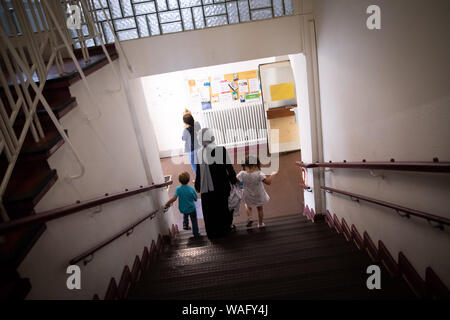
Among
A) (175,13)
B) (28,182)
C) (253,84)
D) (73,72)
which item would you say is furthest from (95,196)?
(253,84)

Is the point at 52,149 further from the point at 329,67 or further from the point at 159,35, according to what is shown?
the point at 329,67

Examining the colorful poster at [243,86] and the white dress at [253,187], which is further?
the colorful poster at [243,86]

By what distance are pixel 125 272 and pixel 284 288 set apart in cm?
143

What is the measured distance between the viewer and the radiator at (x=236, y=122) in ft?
25.0

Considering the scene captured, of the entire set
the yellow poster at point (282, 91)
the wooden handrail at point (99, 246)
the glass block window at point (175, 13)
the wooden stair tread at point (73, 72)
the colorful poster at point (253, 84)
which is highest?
the glass block window at point (175, 13)

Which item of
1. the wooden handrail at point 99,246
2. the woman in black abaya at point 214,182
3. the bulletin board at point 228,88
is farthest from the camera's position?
the bulletin board at point 228,88

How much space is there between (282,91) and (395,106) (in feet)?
16.6

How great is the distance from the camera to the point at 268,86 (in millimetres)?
6762

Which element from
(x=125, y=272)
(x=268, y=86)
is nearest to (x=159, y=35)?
(x=125, y=272)

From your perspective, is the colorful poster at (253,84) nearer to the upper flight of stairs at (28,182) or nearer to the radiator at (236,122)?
the radiator at (236,122)

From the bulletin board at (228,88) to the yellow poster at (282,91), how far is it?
0.76m

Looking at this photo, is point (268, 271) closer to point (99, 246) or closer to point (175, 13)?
point (99, 246)

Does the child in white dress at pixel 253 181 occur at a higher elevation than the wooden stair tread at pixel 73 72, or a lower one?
lower

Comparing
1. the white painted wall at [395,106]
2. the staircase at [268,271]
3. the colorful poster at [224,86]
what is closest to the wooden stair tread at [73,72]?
the staircase at [268,271]
